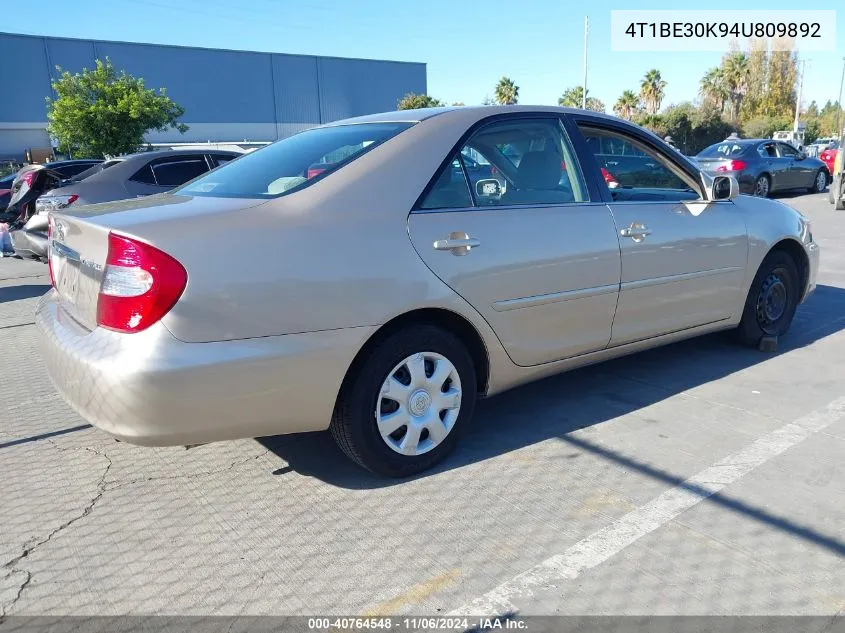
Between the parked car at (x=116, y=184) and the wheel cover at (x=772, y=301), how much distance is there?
246 inches

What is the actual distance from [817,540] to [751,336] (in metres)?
2.60

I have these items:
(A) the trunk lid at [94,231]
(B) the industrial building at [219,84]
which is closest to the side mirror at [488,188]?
(A) the trunk lid at [94,231]

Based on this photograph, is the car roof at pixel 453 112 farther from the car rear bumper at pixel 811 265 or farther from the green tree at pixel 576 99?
the green tree at pixel 576 99

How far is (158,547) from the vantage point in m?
2.70

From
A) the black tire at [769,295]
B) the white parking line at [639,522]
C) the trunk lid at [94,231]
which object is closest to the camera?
the white parking line at [639,522]

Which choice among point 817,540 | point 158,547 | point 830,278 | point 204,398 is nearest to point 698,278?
point 817,540

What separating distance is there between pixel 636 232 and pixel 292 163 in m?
1.90

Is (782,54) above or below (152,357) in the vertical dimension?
above

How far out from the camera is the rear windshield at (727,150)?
666 inches

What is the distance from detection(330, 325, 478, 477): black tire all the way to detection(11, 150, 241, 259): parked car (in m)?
5.64

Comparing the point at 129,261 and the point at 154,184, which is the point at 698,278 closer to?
the point at 129,261

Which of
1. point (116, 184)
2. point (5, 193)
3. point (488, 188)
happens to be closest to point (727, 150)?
point (116, 184)

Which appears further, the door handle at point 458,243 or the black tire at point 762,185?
the black tire at point 762,185

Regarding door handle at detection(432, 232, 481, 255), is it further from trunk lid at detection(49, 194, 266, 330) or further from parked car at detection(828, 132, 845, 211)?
parked car at detection(828, 132, 845, 211)
